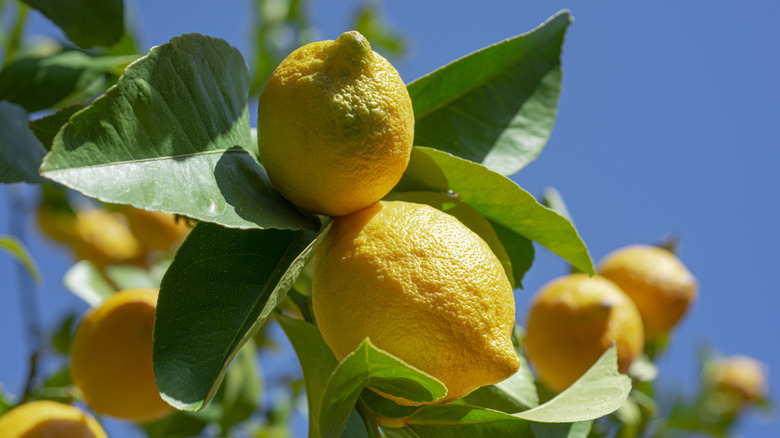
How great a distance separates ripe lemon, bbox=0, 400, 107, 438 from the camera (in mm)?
1063

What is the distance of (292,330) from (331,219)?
0.53 feet

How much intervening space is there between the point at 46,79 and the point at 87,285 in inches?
21.1

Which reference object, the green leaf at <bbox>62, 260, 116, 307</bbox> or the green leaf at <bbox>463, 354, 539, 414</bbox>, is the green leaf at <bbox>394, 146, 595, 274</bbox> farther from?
the green leaf at <bbox>62, 260, 116, 307</bbox>

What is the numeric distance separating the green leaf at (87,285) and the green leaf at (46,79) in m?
0.45

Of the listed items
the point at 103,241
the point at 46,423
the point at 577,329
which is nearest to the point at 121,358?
the point at 46,423

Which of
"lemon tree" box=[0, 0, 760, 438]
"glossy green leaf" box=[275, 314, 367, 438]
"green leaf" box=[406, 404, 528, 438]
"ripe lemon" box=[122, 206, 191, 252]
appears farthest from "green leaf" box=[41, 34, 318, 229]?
"ripe lemon" box=[122, 206, 191, 252]

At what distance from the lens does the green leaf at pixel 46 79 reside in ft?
4.06

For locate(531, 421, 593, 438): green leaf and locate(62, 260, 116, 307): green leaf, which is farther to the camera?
locate(62, 260, 116, 307): green leaf

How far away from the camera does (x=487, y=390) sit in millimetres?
984

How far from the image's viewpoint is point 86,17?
1.15 metres

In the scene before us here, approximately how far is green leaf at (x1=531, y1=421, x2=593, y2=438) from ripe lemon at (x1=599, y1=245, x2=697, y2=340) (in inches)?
31.8

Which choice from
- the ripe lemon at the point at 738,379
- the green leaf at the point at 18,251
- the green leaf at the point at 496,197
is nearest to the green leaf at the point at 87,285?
the green leaf at the point at 18,251

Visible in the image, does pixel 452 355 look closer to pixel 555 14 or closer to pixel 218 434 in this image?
pixel 555 14

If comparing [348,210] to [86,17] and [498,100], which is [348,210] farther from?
[86,17]
